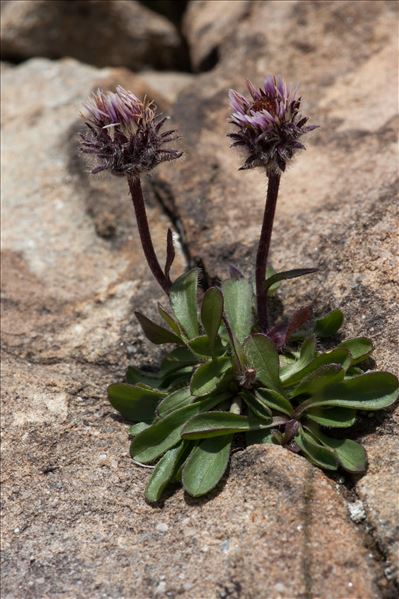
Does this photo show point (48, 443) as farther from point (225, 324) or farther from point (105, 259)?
point (105, 259)

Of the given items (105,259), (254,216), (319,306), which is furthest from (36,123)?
(319,306)

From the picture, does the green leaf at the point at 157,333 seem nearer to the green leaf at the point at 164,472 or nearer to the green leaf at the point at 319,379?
the green leaf at the point at 164,472

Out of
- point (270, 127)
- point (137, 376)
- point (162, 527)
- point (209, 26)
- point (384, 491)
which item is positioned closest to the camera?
point (384, 491)

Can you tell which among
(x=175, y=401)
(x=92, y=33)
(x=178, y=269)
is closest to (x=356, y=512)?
(x=175, y=401)

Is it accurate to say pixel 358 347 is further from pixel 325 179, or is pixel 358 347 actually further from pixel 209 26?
pixel 209 26

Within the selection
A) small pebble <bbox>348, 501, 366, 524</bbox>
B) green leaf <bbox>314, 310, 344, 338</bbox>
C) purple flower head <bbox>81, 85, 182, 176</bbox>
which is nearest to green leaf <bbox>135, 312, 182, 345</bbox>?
green leaf <bbox>314, 310, 344, 338</bbox>

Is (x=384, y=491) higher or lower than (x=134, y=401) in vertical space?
higher

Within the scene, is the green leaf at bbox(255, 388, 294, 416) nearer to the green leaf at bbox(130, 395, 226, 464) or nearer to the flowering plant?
the flowering plant

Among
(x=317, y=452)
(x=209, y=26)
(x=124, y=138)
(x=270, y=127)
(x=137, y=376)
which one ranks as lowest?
(x=137, y=376)
